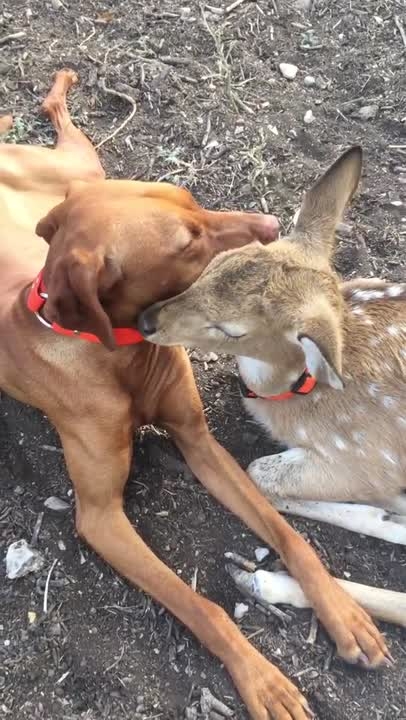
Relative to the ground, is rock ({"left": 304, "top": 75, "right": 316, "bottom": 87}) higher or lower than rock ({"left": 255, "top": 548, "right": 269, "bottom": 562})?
higher

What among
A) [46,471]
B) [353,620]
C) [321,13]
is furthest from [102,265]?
[321,13]

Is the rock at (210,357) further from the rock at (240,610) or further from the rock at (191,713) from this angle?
the rock at (191,713)

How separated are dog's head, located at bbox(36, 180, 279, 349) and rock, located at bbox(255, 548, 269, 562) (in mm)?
1361

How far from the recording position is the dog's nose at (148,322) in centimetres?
375

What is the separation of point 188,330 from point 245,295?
320mm

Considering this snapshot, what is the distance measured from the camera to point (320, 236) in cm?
408

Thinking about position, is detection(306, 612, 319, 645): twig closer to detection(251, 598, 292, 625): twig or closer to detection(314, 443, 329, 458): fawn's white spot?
detection(251, 598, 292, 625): twig

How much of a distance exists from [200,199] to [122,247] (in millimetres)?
2214

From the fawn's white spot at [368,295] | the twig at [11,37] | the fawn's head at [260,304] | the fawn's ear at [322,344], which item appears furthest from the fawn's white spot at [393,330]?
the twig at [11,37]

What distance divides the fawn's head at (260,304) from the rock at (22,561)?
1.33m

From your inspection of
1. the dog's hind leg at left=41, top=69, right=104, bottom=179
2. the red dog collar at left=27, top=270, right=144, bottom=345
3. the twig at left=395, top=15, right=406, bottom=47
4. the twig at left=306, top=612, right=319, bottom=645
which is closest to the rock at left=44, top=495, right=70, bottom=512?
the red dog collar at left=27, top=270, right=144, bottom=345

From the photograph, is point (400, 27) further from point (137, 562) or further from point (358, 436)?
point (137, 562)

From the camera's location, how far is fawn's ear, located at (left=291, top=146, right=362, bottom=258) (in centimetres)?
404

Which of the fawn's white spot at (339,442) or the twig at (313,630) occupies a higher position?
the fawn's white spot at (339,442)
